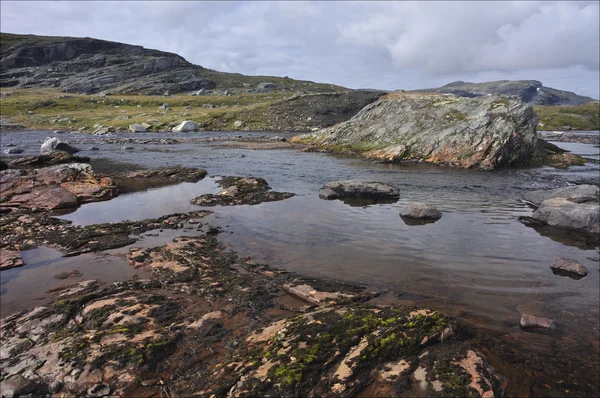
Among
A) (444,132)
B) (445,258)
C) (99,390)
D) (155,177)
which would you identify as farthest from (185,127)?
(99,390)

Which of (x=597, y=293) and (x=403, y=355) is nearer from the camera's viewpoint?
(x=403, y=355)

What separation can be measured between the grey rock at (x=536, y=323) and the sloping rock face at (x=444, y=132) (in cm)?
2723

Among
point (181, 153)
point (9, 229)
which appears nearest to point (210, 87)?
point (181, 153)

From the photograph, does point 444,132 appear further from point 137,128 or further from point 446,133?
point 137,128

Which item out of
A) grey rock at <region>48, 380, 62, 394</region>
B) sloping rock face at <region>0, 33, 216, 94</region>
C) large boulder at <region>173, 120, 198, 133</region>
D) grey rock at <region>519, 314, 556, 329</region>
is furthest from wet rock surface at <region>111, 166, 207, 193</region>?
sloping rock face at <region>0, 33, 216, 94</region>

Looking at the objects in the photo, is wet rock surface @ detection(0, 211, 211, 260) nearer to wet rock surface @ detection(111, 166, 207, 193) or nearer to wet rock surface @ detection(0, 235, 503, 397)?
wet rock surface @ detection(0, 235, 503, 397)

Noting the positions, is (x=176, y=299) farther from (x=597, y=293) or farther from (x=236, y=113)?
(x=236, y=113)

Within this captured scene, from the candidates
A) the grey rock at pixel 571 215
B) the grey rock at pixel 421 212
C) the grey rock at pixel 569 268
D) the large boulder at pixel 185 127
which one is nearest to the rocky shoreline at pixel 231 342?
the grey rock at pixel 569 268

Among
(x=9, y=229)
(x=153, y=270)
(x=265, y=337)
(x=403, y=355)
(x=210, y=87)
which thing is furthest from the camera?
(x=210, y=87)

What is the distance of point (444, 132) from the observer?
37.9m

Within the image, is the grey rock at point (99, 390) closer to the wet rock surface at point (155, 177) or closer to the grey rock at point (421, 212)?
the grey rock at point (421, 212)

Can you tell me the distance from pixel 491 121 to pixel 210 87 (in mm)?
173102

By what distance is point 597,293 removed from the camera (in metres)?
9.88

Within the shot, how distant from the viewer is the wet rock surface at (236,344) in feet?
20.4
